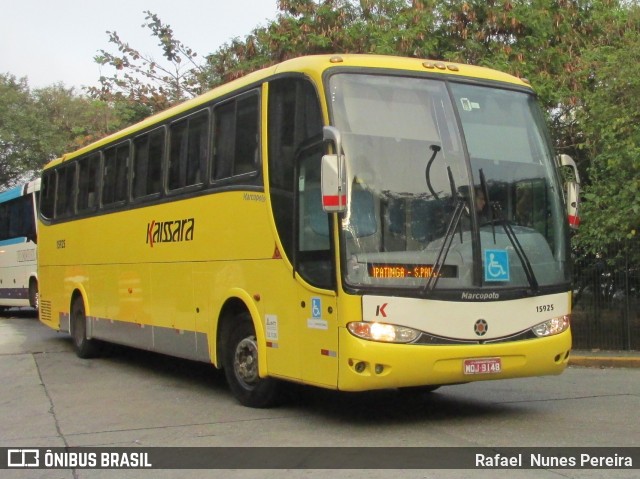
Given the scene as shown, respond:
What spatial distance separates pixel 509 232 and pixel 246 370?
10.3 feet

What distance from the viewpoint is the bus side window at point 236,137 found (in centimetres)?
921

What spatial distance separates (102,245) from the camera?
13508 millimetres

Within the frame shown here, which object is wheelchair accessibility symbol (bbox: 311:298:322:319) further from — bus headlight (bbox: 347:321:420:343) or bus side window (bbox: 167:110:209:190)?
bus side window (bbox: 167:110:209:190)

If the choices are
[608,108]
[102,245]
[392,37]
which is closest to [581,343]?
[608,108]

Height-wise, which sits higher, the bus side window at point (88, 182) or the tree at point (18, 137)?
the tree at point (18, 137)

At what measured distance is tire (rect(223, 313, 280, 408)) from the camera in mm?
9133

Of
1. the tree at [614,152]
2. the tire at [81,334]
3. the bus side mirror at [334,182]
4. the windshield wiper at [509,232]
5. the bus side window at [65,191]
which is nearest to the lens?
the bus side mirror at [334,182]

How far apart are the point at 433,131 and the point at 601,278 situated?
8255 millimetres

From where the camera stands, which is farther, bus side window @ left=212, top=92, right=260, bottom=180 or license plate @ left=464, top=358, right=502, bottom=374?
bus side window @ left=212, top=92, right=260, bottom=180

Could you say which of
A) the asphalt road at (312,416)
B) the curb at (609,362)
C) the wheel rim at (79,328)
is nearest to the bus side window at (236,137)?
the asphalt road at (312,416)

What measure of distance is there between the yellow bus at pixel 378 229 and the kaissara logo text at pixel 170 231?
15.2 inches

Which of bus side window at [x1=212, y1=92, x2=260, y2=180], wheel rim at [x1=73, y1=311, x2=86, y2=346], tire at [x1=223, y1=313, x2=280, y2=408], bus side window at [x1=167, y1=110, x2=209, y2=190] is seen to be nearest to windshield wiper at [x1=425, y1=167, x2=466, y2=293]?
bus side window at [x1=212, y1=92, x2=260, y2=180]

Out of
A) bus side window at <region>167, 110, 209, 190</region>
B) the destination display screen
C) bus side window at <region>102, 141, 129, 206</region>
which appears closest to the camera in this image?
the destination display screen

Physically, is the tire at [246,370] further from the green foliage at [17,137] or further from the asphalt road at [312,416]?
the green foliage at [17,137]
